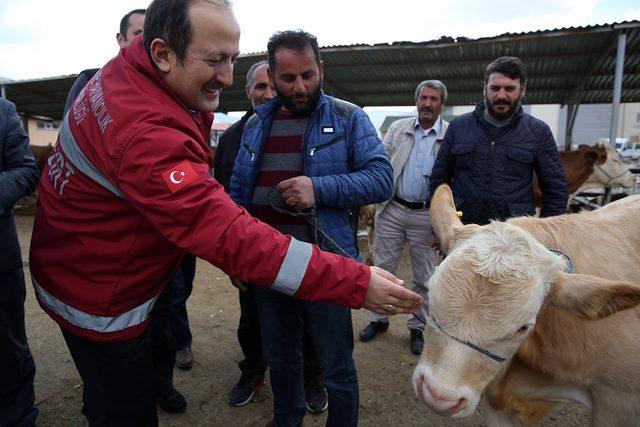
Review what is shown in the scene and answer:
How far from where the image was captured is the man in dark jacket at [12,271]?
8.02 ft

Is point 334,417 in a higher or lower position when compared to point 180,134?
lower

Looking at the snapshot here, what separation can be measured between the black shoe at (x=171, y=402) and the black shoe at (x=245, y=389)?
36 cm

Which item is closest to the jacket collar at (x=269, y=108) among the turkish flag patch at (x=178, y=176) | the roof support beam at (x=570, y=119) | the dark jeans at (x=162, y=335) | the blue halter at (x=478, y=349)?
the turkish flag patch at (x=178, y=176)

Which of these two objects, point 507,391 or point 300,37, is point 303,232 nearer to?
point 300,37

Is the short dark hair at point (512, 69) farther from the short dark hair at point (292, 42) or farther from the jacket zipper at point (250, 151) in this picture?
the jacket zipper at point (250, 151)

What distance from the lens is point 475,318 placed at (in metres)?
1.60

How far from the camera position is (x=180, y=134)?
133cm

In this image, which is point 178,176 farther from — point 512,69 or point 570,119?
point 570,119

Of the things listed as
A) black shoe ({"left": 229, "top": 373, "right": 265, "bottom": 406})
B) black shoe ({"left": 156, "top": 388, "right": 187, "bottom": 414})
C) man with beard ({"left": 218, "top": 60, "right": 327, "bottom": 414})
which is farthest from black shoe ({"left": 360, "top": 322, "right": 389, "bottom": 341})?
black shoe ({"left": 156, "top": 388, "right": 187, "bottom": 414})

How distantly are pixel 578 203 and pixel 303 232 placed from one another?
8.90m

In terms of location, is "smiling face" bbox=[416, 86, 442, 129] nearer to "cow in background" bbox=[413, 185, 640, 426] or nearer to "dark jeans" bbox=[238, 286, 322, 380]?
"cow in background" bbox=[413, 185, 640, 426]

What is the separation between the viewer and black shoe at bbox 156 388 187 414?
10.0 ft

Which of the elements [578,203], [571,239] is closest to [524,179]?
[571,239]

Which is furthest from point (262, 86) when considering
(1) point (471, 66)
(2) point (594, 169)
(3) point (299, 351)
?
(2) point (594, 169)
